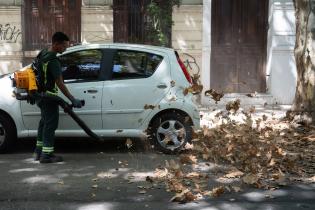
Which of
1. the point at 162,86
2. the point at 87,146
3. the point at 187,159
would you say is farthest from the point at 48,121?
the point at 187,159

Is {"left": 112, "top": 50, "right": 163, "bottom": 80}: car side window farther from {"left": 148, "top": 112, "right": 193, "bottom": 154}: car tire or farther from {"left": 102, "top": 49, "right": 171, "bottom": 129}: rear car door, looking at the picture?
{"left": 148, "top": 112, "right": 193, "bottom": 154}: car tire

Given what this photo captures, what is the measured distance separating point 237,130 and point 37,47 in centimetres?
764

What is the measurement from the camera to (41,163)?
25.6ft

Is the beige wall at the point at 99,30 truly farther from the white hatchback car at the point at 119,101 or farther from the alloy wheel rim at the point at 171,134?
the alloy wheel rim at the point at 171,134

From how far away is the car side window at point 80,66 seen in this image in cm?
824

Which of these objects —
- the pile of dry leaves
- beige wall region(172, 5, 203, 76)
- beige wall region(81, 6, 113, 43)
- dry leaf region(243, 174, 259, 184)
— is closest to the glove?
the pile of dry leaves

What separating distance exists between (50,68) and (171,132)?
207 cm

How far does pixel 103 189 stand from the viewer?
256 inches

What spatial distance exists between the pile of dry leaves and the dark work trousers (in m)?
1.65

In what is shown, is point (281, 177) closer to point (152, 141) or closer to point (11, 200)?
point (152, 141)

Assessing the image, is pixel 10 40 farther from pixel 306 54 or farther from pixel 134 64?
pixel 306 54

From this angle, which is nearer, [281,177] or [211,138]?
[281,177]

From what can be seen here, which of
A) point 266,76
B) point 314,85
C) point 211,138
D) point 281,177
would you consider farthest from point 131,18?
point 281,177

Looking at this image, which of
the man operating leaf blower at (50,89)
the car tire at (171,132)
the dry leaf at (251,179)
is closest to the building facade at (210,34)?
the car tire at (171,132)
